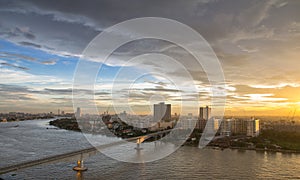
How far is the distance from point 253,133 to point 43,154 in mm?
13333

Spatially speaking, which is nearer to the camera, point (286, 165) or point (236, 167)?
point (236, 167)

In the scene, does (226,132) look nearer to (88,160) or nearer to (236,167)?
(236,167)

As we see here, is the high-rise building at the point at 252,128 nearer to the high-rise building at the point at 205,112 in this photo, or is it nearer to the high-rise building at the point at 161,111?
the high-rise building at the point at 205,112

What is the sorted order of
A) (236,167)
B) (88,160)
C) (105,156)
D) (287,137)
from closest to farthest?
(236,167) < (88,160) < (105,156) < (287,137)

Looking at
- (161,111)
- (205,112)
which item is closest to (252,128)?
(205,112)

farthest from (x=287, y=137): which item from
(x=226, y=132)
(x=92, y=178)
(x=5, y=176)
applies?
(x=5, y=176)

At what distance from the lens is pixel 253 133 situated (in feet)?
56.4

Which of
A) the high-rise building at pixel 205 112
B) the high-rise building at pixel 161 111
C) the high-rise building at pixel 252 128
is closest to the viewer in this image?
the high-rise building at pixel 252 128

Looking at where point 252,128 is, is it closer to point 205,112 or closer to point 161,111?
point 205,112

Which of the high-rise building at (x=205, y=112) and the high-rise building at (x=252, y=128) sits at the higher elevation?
the high-rise building at (x=205, y=112)

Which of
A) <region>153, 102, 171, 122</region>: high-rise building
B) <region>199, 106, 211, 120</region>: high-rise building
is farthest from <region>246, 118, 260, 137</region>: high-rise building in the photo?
<region>153, 102, 171, 122</region>: high-rise building

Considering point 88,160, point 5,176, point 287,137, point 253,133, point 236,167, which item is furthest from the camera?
point 253,133

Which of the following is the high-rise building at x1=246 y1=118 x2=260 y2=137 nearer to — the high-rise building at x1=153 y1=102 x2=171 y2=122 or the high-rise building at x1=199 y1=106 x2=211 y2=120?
the high-rise building at x1=199 y1=106 x2=211 y2=120

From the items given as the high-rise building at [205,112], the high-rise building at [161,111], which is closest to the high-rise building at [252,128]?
the high-rise building at [205,112]
